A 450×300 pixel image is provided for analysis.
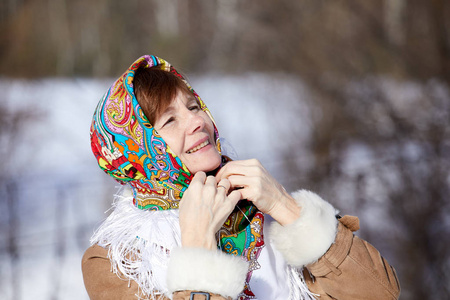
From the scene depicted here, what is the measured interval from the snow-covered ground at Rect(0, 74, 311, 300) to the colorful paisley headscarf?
2.13 metres

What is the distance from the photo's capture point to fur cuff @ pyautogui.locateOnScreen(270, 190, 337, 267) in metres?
1.64

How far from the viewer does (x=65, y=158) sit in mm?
7641

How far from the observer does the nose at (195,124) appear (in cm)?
173

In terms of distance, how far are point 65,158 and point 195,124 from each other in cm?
636

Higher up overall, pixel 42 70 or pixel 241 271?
pixel 241 271

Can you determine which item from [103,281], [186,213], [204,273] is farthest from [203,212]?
[103,281]

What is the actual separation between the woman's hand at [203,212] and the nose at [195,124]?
22 centimetres

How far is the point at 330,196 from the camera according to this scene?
16.0 feet

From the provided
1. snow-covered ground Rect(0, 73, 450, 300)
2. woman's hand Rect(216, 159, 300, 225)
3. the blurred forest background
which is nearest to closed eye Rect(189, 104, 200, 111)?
woman's hand Rect(216, 159, 300, 225)

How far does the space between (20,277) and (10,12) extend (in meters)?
6.70

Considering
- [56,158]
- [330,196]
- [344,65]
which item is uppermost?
[344,65]

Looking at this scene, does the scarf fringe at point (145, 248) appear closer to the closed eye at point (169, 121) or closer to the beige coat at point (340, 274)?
the beige coat at point (340, 274)

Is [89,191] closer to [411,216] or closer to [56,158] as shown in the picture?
[56,158]

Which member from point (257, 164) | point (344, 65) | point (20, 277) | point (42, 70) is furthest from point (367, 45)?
point (42, 70)
